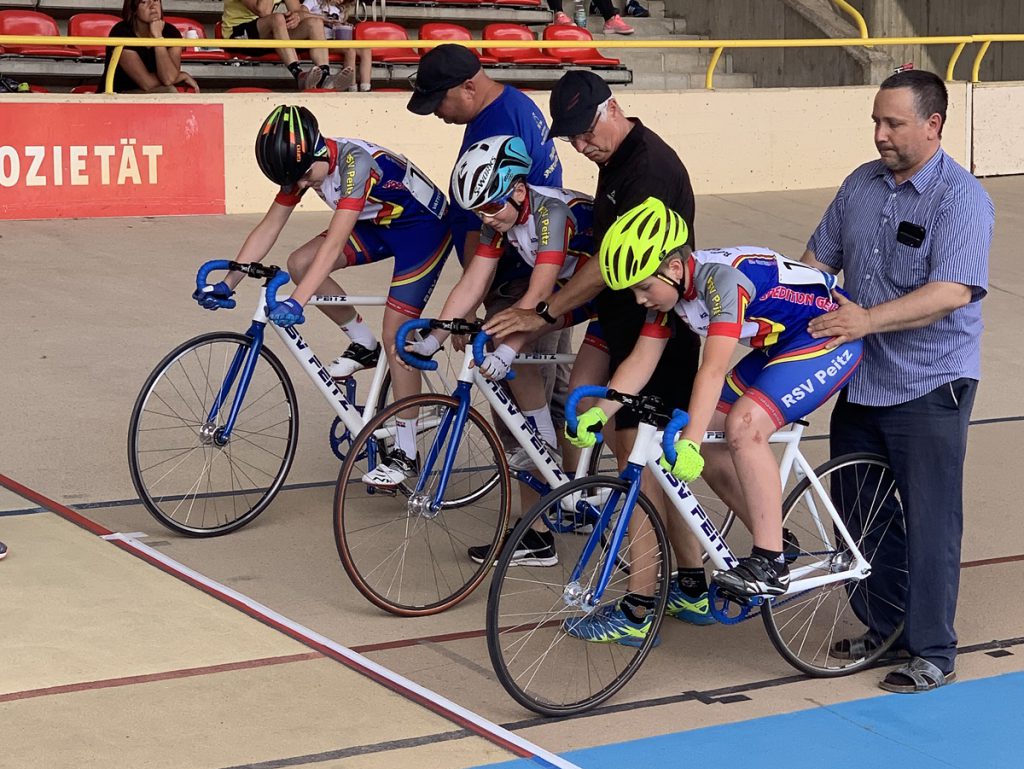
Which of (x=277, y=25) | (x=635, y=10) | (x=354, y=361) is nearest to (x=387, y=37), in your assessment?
(x=277, y=25)

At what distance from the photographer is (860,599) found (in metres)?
4.82

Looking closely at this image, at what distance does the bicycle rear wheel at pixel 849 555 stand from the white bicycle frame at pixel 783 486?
12 millimetres

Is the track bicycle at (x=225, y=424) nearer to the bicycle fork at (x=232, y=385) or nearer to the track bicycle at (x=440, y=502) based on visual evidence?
the bicycle fork at (x=232, y=385)

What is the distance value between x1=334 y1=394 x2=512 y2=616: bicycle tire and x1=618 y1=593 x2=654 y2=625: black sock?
636mm

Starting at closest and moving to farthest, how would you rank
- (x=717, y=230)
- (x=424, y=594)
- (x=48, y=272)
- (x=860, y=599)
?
(x=860, y=599) < (x=424, y=594) < (x=48, y=272) < (x=717, y=230)

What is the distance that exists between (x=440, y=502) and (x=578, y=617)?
75 cm

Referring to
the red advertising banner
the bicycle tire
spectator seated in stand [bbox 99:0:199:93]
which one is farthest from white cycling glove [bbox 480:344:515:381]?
spectator seated in stand [bbox 99:0:199:93]

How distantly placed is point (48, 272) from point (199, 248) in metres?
1.20

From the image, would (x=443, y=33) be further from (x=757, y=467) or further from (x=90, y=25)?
(x=757, y=467)

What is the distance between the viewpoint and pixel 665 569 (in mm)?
4422

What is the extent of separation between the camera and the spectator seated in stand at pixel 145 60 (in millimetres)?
11664

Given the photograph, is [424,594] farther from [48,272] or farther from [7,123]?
[7,123]

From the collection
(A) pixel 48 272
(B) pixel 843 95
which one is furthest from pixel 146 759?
(B) pixel 843 95

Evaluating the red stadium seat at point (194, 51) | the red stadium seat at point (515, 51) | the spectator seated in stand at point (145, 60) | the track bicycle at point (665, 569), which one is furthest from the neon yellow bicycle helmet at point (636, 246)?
the red stadium seat at point (515, 51)
